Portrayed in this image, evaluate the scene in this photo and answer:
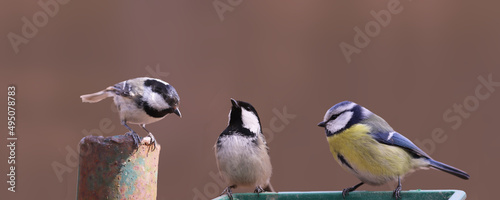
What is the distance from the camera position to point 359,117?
2.05 m

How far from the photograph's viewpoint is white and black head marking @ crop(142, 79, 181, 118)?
192cm

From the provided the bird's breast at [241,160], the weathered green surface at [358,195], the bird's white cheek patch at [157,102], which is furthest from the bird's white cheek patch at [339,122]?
the bird's white cheek patch at [157,102]

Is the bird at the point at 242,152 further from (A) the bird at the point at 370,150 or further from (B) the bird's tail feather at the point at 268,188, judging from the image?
(A) the bird at the point at 370,150

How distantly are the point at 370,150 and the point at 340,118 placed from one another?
15cm

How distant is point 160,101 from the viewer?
1917 millimetres

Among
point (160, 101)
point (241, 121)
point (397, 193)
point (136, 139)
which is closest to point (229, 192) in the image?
point (241, 121)

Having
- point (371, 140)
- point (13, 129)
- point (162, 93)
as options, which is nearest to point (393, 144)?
point (371, 140)

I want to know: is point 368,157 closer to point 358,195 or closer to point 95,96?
point 358,195

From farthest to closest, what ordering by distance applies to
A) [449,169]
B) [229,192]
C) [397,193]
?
[229,192]
[449,169]
[397,193]

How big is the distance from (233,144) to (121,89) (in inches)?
18.0

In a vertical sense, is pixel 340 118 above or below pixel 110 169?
above

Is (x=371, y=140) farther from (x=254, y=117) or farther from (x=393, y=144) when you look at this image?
(x=254, y=117)

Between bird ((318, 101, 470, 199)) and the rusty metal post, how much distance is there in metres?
0.75

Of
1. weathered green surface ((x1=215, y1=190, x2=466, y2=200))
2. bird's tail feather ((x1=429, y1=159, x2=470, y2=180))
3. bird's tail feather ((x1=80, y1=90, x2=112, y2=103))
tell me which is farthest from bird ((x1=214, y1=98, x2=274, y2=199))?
bird's tail feather ((x1=429, y1=159, x2=470, y2=180))
